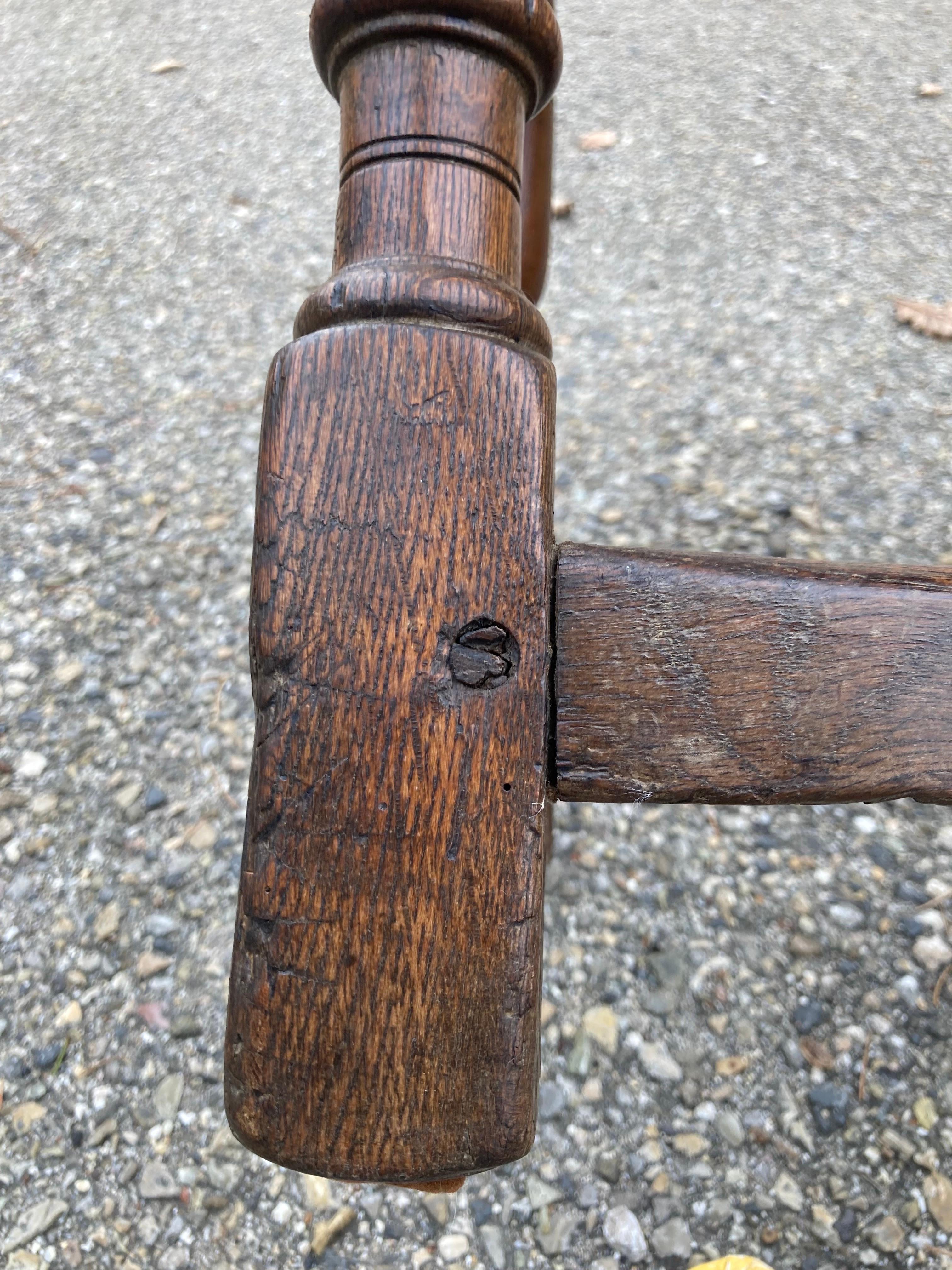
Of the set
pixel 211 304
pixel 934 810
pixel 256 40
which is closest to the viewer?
pixel 934 810

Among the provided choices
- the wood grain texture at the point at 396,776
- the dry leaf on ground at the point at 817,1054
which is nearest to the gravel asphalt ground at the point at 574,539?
the dry leaf on ground at the point at 817,1054

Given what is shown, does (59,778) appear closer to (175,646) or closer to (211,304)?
(175,646)

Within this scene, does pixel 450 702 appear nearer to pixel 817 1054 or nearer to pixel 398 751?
pixel 398 751

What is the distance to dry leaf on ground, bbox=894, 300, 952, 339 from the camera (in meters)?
2.26

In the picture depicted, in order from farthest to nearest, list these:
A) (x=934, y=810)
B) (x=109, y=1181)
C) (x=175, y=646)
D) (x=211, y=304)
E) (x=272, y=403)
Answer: (x=211, y=304), (x=175, y=646), (x=934, y=810), (x=109, y=1181), (x=272, y=403)

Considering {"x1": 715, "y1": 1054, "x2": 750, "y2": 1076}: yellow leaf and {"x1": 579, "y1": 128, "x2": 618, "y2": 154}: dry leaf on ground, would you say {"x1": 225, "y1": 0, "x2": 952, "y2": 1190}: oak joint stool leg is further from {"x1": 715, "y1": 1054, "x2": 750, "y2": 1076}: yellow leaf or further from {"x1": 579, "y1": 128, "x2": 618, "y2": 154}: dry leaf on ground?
{"x1": 579, "y1": 128, "x2": 618, "y2": 154}: dry leaf on ground

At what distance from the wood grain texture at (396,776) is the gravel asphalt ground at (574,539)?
775 millimetres

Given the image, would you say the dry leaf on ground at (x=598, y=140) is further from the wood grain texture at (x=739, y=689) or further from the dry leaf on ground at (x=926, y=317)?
the wood grain texture at (x=739, y=689)

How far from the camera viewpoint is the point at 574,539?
6.18 ft

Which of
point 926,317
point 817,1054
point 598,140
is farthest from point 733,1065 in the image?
point 598,140

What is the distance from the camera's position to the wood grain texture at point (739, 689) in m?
0.65

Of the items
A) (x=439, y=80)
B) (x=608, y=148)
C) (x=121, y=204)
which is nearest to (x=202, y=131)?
(x=121, y=204)

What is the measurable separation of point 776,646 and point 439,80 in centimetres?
51

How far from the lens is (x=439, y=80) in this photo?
72 cm
